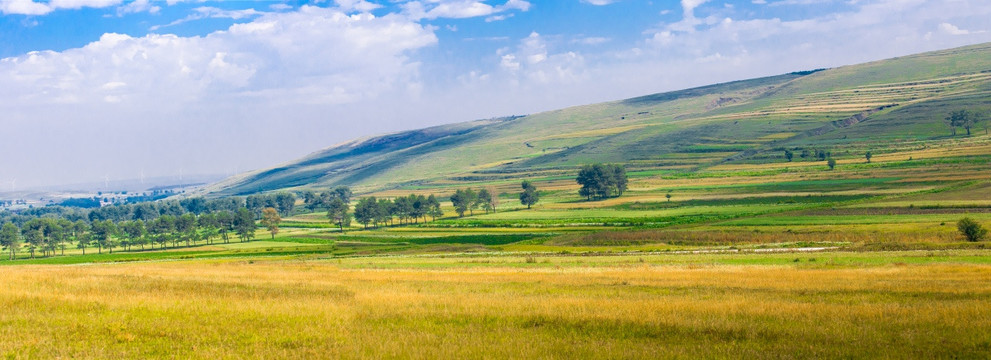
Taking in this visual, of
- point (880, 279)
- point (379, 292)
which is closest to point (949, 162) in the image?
point (880, 279)

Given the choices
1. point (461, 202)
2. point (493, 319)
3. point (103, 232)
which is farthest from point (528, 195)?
point (493, 319)

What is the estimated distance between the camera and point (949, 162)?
161375 millimetres

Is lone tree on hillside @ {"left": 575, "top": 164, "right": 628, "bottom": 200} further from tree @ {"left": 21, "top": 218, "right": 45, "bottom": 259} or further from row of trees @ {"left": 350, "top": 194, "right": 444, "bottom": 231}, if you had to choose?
tree @ {"left": 21, "top": 218, "right": 45, "bottom": 259}

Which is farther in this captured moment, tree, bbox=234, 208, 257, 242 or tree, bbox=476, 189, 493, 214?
tree, bbox=476, 189, 493, 214

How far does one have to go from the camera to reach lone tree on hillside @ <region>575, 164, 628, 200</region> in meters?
189

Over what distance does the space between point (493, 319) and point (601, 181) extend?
17133 cm

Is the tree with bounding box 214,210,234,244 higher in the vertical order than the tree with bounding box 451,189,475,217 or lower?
higher

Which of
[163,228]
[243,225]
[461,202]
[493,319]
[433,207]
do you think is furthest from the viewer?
[461,202]

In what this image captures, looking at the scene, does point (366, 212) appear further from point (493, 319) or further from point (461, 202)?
point (493, 319)

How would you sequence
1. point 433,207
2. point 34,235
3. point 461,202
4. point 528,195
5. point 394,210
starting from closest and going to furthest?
point 34,235 → point 394,210 → point 433,207 → point 461,202 → point 528,195

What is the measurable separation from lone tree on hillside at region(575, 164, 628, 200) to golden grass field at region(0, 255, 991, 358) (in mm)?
158158

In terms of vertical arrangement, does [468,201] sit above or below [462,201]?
below

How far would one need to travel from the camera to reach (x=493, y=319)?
20.5m

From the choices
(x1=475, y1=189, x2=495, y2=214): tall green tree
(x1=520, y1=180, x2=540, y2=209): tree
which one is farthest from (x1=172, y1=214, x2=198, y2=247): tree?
(x1=520, y1=180, x2=540, y2=209): tree
